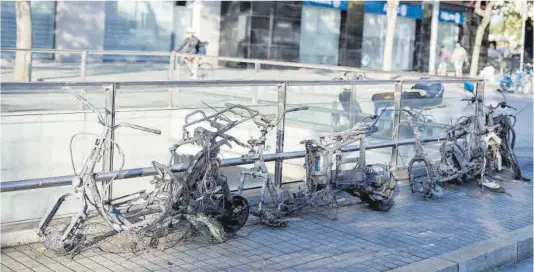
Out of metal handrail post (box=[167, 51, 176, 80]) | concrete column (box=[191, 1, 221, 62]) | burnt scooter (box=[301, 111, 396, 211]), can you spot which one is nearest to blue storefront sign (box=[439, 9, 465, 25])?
concrete column (box=[191, 1, 221, 62])

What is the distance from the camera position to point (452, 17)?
4150 centimetres

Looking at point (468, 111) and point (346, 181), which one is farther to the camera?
point (468, 111)

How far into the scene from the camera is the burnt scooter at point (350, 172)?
24.2 feet

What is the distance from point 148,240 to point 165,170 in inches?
21.5

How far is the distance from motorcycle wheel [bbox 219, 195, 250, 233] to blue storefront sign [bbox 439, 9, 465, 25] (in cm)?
3575

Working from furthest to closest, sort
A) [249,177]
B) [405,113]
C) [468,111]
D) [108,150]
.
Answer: [468,111] < [405,113] < [249,177] < [108,150]

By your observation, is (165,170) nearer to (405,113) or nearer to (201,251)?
(201,251)

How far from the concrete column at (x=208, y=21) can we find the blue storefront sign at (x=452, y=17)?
572 inches

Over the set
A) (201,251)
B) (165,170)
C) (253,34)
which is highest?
(253,34)

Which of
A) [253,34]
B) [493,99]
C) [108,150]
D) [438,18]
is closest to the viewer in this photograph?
[108,150]

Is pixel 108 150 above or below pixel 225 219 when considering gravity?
above

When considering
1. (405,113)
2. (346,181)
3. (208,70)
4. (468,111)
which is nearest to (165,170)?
(346,181)

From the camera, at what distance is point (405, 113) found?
32.1 feet

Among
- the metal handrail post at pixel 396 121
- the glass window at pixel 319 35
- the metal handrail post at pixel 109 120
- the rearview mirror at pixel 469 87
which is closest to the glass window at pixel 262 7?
the glass window at pixel 319 35
